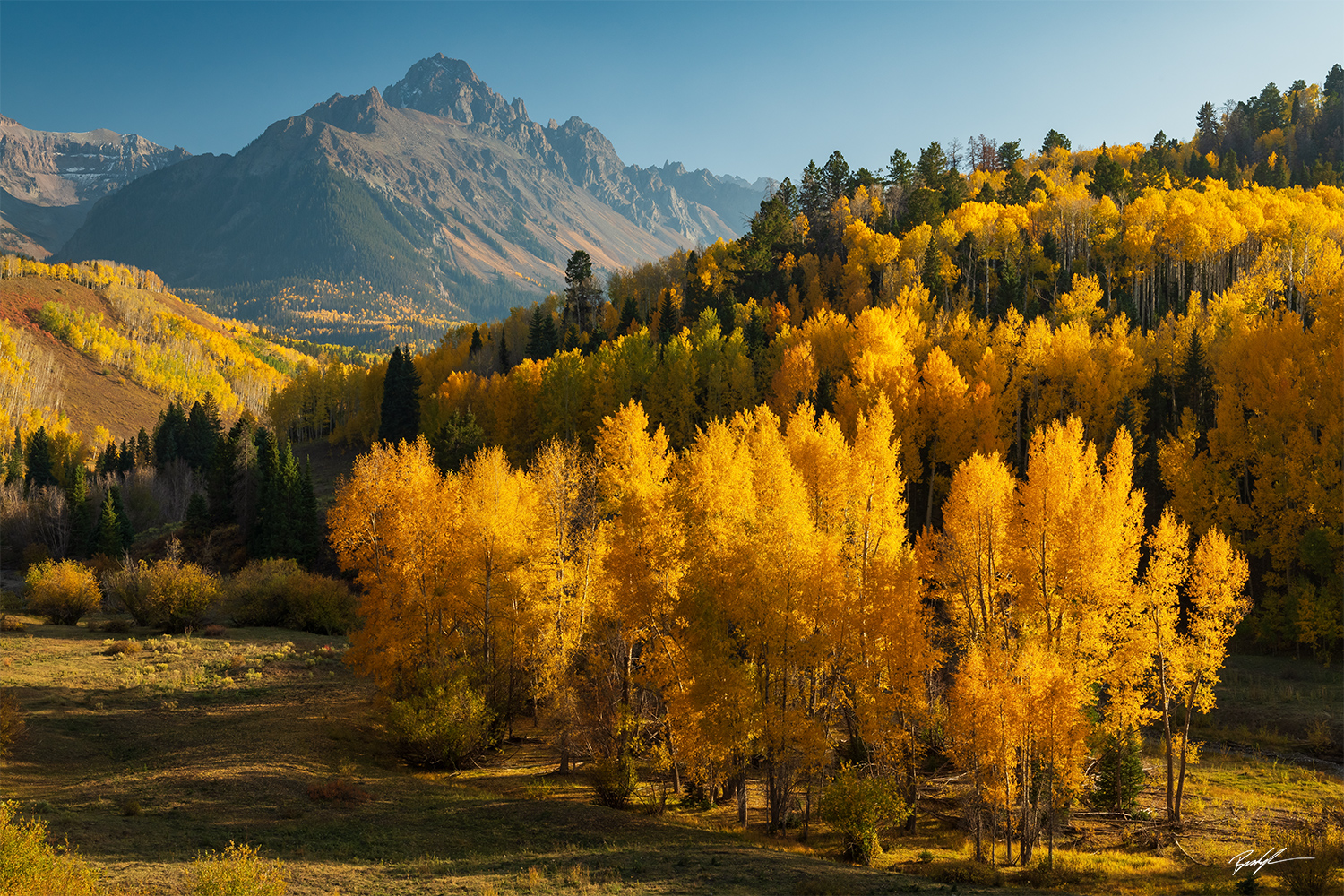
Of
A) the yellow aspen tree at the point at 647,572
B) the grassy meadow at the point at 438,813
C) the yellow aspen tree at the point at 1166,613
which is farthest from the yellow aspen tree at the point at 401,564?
the yellow aspen tree at the point at 1166,613

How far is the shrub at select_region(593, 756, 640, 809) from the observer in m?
27.1

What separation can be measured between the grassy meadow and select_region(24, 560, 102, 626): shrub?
18.3 m

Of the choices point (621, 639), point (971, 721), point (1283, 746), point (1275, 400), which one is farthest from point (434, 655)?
point (1275, 400)

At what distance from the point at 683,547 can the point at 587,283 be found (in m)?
89.2

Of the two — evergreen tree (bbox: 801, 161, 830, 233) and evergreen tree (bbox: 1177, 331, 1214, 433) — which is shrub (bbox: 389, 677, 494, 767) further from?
evergreen tree (bbox: 801, 161, 830, 233)

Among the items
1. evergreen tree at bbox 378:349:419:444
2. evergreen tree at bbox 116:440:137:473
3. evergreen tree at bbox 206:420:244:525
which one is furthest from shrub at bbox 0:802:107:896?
evergreen tree at bbox 116:440:137:473

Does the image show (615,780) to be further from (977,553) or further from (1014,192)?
(1014,192)

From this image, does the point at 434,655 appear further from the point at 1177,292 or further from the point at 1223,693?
the point at 1177,292

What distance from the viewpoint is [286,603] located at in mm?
57875

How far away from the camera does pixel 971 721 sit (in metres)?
22.1

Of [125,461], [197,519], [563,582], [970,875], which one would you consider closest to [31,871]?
[563,582]

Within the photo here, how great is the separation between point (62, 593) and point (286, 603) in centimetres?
1551

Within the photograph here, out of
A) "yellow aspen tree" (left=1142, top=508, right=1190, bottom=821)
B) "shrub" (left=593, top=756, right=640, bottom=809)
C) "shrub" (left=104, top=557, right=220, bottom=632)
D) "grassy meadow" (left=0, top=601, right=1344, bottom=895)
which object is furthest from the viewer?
"shrub" (left=104, top=557, right=220, bottom=632)

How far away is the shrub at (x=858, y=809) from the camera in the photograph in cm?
2298
